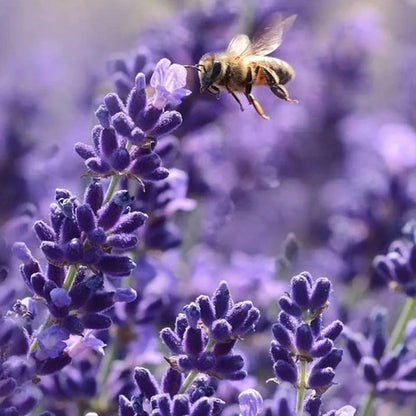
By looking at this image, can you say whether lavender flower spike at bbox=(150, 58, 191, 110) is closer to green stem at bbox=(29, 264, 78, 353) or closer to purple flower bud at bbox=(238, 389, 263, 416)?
green stem at bbox=(29, 264, 78, 353)

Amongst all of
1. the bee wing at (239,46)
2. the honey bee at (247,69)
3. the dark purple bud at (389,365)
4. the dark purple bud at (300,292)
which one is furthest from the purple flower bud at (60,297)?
the bee wing at (239,46)

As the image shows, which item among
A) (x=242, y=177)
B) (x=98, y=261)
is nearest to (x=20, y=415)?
(x=98, y=261)

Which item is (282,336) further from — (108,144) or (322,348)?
(108,144)

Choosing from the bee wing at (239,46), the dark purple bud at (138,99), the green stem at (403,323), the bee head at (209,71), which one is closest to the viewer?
the dark purple bud at (138,99)

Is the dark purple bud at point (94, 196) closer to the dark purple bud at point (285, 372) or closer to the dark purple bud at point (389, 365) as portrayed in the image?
the dark purple bud at point (285, 372)

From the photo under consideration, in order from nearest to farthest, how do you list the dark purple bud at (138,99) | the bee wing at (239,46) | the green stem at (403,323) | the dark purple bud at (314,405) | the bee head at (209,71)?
1. the dark purple bud at (314,405)
2. the dark purple bud at (138,99)
3. the green stem at (403,323)
4. the bee head at (209,71)
5. the bee wing at (239,46)

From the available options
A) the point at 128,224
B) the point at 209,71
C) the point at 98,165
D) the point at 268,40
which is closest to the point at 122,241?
the point at 128,224
